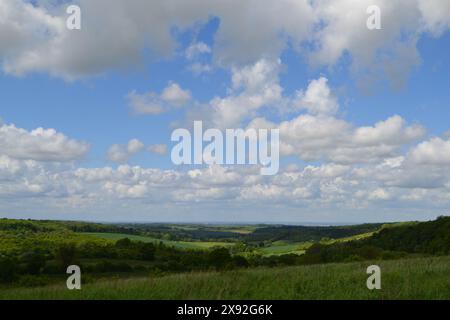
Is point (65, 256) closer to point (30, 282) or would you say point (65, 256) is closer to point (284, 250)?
point (284, 250)

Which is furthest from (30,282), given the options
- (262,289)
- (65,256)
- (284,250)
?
(284,250)

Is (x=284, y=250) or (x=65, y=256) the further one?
(x=284, y=250)

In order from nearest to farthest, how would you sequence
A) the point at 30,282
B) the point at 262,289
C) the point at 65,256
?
1. the point at 262,289
2. the point at 30,282
3. the point at 65,256

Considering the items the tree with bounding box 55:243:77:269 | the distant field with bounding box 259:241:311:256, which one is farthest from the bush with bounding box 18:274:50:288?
the distant field with bounding box 259:241:311:256

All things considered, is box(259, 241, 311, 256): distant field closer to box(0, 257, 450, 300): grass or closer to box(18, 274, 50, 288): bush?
box(18, 274, 50, 288): bush

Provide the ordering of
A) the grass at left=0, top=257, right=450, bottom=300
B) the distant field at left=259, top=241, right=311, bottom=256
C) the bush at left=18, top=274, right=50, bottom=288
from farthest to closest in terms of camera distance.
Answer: the distant field at left=259, top=241, right=311, bottom=256, the bush at left=18, top=274, right=50, bottom=288, the grass at left=0, top=257, right=450, bottom=300

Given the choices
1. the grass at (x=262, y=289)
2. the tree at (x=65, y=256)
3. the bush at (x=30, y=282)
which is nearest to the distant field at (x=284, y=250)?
the tree at (x=65, y=256)

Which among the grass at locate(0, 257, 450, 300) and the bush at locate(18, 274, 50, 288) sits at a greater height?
the grass at locate(0, 257, 450, 300)

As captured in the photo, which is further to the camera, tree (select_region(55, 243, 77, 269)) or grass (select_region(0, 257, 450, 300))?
tree (select_region(55, 243, 77, 269))

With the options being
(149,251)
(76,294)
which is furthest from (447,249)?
(76,294)

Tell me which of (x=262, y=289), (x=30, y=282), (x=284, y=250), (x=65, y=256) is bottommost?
(x=284, y=250)

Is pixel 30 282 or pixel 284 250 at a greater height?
pixel 30 282
